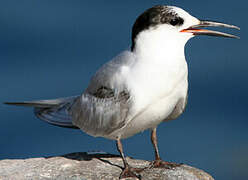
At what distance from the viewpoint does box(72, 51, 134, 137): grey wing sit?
636 centimetres

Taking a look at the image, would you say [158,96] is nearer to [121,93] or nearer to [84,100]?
[121,93]

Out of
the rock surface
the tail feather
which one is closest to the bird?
the rock surface

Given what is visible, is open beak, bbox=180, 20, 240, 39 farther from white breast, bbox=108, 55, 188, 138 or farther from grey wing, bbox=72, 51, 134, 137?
grey wing, bbox=72, 51, 134, 137

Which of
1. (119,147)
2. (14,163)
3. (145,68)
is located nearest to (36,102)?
(14,163)

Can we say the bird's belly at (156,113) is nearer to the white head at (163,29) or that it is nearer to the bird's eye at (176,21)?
the white head at (163,29)

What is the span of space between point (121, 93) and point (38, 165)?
153 cm

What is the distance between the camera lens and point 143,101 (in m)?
6.27

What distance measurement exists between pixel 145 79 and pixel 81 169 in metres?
1.43

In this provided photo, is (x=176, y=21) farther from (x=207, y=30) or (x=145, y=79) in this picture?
(x=145, y=79)

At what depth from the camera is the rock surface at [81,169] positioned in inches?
266

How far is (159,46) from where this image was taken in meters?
6.20

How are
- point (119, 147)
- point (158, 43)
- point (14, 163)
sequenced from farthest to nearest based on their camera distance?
point (14, 163)
point (119, 147)
point (158, 43)

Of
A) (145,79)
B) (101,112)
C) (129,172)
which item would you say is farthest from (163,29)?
(129,172)

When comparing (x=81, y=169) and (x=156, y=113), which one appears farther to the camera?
(x=81, y=169)
